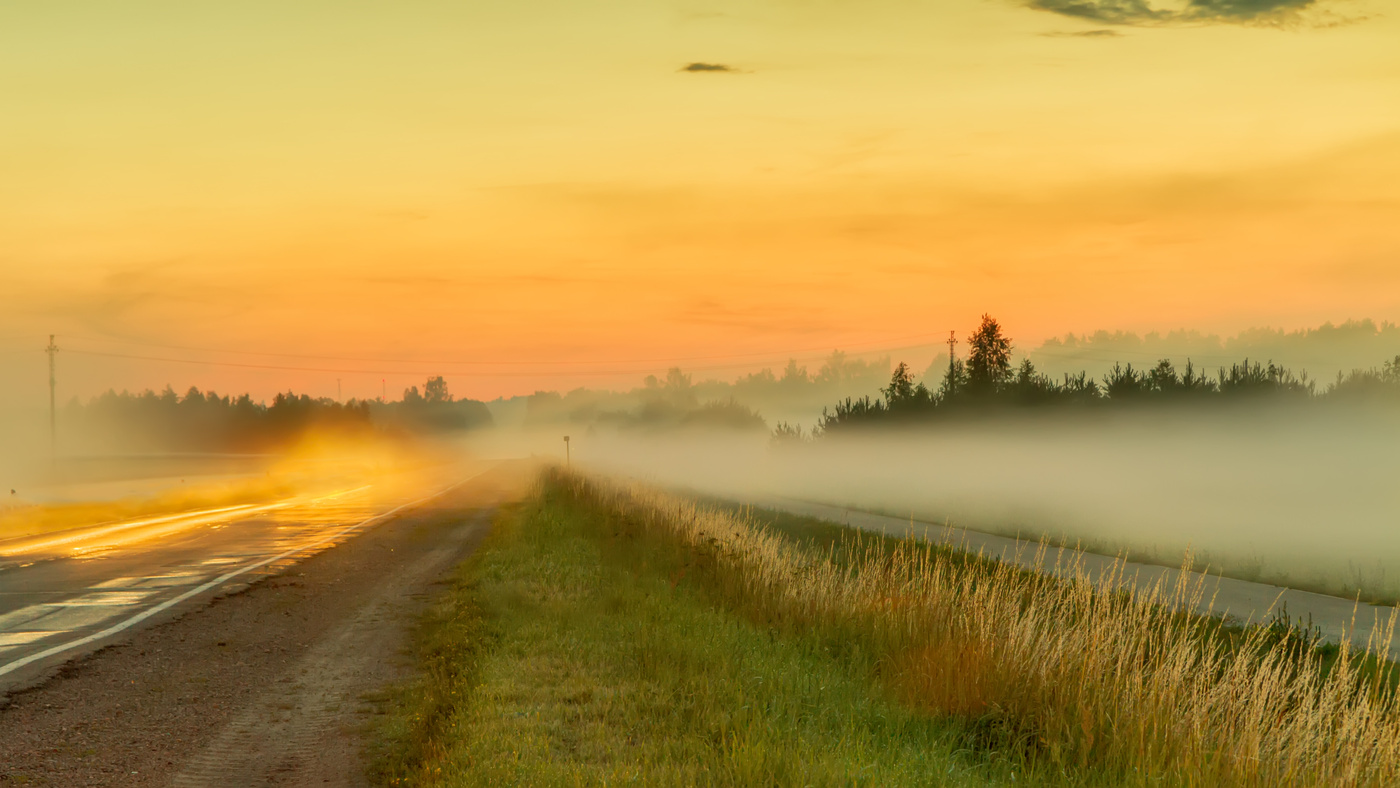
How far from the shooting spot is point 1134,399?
53.0 meters

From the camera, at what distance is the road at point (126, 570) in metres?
11.0

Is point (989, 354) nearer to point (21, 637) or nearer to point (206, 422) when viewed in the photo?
point (21, 637)

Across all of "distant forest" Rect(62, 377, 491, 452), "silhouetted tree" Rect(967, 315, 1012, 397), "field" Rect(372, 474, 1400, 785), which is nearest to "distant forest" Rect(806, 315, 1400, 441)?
"silhouetted tree" Rect(967, 315, 1012, 397)

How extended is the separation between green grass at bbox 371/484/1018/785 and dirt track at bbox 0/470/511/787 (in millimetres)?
507

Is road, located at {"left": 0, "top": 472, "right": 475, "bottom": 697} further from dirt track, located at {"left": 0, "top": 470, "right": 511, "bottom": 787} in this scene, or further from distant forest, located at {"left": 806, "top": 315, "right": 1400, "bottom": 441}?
distant forest, located at {"left": 806, "top": 315, "right": 1400, "bottom": 441}

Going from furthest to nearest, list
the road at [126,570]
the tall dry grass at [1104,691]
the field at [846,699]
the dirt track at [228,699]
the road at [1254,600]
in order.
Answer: the road at [1254,600] < the road at [126,570] < the dirt track at [228,699] < the tall dry grass at [1104,691] < the field at [846,699]

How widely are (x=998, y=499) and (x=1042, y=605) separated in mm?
35529

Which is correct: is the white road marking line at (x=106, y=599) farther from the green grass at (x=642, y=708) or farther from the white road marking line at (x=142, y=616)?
the green grass at (x=642, y=708)

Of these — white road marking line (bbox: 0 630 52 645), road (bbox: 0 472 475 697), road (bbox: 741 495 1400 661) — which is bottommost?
road (bbox: 741 495 1400 661)

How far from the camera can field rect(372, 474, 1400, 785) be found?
6.36 metres

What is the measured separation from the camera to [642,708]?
7.83 meters

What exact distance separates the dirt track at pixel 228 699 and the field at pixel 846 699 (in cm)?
56

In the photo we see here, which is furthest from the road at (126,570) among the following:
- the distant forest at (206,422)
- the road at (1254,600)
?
the distant forest at (206,422)

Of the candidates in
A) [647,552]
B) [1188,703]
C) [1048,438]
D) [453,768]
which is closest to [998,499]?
[1048,438]
